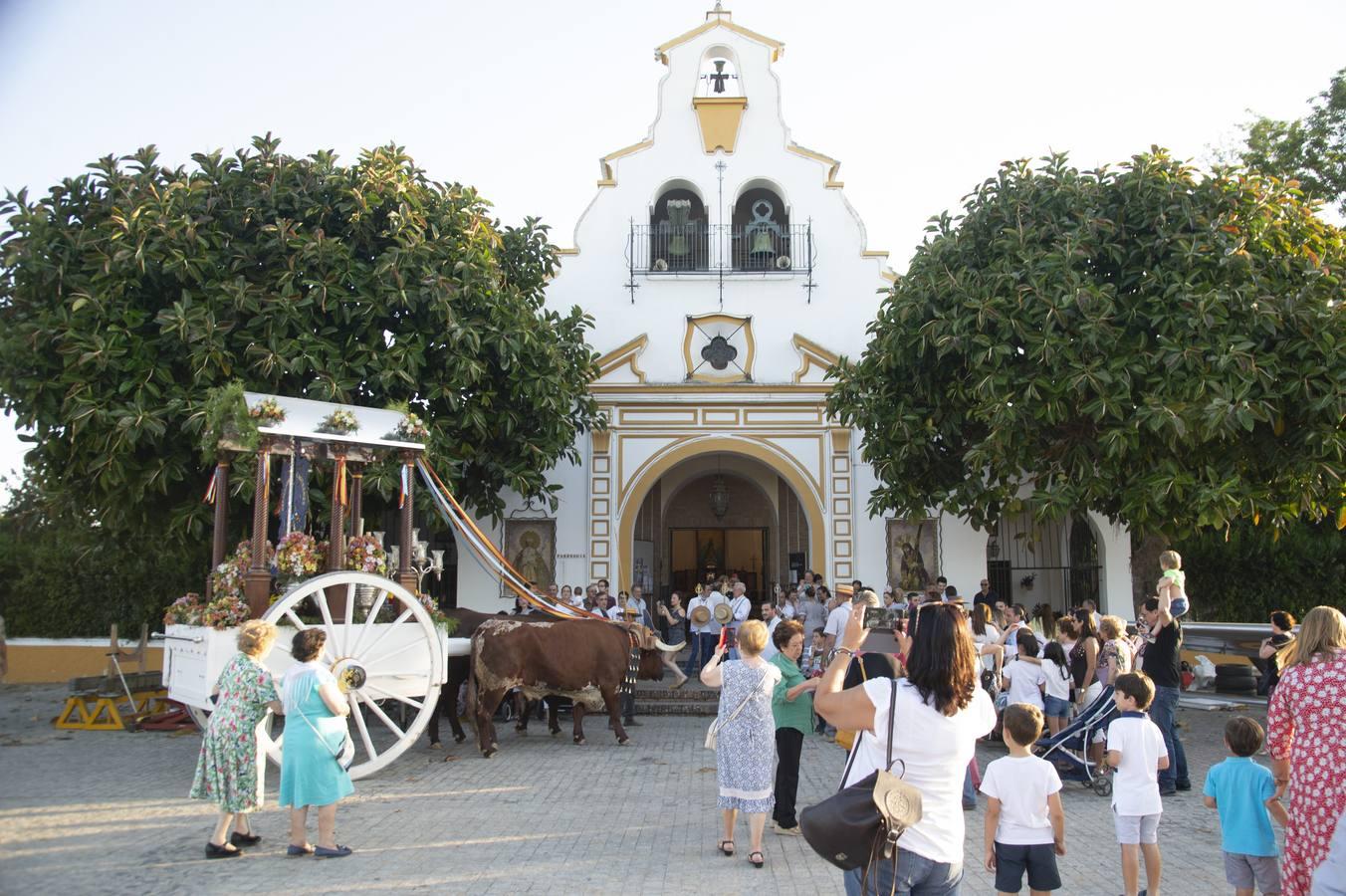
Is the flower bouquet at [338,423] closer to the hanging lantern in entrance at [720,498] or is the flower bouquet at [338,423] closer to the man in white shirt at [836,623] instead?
the man in white shirt at [836,623]

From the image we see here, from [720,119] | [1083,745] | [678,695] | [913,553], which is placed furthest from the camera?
[720,119]

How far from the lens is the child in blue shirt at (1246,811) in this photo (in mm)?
5727

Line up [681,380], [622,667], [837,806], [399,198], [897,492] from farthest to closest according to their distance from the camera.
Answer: [681,380] → [897,492] → [399,198] → [622,667] → [837,806]

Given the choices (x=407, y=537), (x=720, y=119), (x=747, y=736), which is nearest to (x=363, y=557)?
(x=407, y=537)

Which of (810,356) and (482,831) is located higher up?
(810,356)

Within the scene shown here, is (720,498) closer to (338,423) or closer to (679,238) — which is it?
(679,238)

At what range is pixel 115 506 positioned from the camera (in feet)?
48.8

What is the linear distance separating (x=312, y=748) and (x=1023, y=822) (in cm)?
452

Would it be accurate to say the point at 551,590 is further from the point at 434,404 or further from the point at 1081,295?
the point at 1081,295

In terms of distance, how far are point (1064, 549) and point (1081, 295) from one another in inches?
330

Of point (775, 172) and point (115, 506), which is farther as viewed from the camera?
point (775, 172)

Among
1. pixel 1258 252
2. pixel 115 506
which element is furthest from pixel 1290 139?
pixel 115 506

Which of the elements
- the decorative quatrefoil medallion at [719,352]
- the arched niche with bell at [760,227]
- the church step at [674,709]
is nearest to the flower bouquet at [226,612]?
the church step at [674,709]

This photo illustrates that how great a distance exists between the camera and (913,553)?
20125 mm
